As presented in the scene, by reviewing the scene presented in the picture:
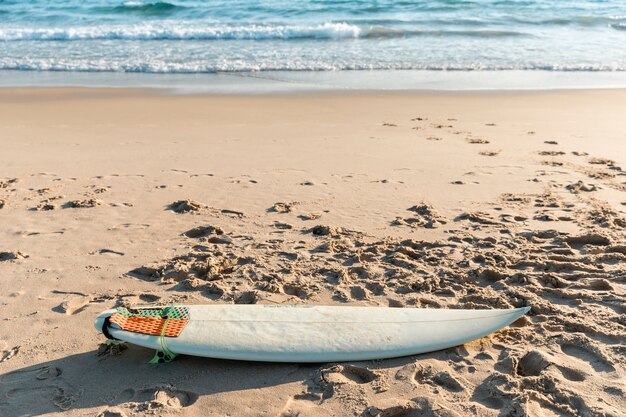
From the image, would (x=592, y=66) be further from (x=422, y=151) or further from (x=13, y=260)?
(x=13, y=260)

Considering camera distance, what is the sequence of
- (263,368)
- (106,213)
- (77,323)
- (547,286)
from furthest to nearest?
(106,213) → (547,286) → (77,323) → (263,368)

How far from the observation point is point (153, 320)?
3.05 metres

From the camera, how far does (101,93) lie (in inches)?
375

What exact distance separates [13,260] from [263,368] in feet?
6.62

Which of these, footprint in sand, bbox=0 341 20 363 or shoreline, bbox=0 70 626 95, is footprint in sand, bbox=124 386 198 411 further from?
shoreline, bbox=0 70 626 95

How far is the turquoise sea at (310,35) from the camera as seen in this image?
1209 cm

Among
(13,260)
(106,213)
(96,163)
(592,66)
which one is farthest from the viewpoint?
(592,66)

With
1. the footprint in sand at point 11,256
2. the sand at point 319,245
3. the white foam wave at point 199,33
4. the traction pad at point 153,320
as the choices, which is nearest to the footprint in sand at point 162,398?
the sand at point 319,245

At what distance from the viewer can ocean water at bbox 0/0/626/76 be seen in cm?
1212

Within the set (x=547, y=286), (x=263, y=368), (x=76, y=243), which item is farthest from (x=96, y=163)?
(x=547, y=286)

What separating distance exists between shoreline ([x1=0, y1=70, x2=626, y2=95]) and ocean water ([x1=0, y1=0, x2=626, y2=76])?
490mm

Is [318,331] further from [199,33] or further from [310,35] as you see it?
[199,33]

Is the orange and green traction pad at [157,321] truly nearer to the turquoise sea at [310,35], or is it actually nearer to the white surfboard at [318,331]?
the white surfboard at [318,331]

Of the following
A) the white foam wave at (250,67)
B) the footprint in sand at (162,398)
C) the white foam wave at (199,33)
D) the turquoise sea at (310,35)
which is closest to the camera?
the footprint in sand at (162,398)
